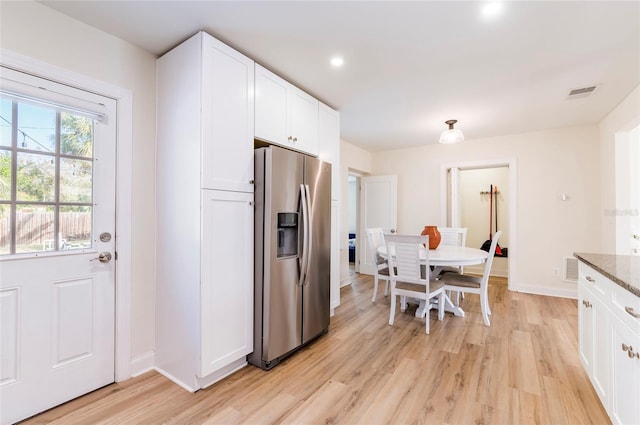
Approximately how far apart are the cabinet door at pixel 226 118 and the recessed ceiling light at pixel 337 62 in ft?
2.21

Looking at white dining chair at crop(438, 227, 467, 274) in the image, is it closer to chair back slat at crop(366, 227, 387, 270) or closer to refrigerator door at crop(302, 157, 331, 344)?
chair back slat at crop(366, 227, 387, 270)

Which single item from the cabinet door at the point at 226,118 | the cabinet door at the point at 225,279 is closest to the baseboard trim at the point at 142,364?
the cabinet door at the point at 225,279

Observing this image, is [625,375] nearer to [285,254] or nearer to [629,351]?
[629,351]

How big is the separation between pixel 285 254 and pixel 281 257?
0.07 m

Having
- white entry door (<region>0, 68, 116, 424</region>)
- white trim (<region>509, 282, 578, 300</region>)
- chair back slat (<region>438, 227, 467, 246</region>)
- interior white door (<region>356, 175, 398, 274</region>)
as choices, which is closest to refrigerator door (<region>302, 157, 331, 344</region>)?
white entry door (<region>0, 68, 116, 424</region>)

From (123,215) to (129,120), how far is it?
2.33 feet

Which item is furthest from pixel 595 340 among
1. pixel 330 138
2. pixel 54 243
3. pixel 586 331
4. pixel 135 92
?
pixel 135 92

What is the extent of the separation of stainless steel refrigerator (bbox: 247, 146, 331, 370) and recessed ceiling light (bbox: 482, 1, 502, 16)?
1.57 meters

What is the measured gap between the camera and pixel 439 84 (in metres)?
2.76

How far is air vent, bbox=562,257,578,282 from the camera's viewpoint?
159 inches

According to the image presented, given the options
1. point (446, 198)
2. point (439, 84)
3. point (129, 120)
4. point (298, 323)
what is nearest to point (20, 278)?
point (129, 120)

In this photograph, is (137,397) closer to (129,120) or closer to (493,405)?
(129,120)

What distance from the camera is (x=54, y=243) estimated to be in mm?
1793

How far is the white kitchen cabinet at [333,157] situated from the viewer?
125 inches
